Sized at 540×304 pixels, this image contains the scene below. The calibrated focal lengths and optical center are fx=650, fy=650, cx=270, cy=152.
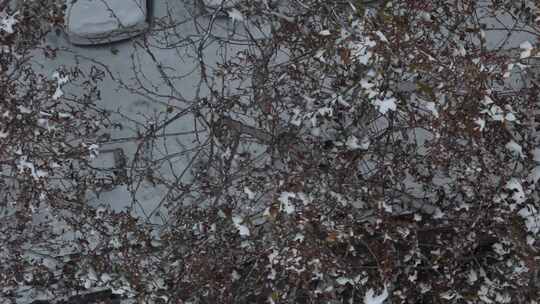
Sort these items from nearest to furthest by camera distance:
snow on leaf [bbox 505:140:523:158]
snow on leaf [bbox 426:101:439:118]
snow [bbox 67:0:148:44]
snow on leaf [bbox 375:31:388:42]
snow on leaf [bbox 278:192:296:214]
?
snow on leaf [bbox 375:31:388:42]
snow on leaf [bbox 426:101:439:118]
snow on leaf [bbox 278:192:296:214]
snow on leaf [bbox 505:140:523:158]
snow [bbox 67:0:148:44]

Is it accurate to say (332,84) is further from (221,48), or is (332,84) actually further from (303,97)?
(221,48)

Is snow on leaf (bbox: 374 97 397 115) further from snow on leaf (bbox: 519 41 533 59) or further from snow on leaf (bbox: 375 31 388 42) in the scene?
snow on leaf (bbox: 519 41 533 59)

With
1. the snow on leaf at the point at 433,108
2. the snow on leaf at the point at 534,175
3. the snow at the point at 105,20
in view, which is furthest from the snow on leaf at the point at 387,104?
the snow at the point at 105,20

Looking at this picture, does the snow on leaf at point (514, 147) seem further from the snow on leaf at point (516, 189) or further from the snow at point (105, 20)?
the snow at point (105, 20)

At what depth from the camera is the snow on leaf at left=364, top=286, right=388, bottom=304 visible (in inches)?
132

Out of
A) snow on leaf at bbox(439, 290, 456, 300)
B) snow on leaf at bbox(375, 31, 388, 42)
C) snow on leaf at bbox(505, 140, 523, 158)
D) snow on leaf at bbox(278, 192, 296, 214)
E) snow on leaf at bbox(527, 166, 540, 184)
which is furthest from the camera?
snow on leaf at bbox(439, 290, 456, 300)

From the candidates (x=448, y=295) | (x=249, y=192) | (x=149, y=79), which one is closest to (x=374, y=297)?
(x=448, y=295)

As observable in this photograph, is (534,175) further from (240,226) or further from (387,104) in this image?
(240,226)

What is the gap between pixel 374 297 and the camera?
11.4 ft

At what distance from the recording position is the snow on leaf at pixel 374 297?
3.36 metres

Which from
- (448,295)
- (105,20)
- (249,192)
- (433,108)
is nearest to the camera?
(433,108)

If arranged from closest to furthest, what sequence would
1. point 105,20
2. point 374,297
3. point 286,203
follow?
point 286,203 → point 374,297 → point 105,20

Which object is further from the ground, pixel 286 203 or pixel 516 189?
pixel 286 203

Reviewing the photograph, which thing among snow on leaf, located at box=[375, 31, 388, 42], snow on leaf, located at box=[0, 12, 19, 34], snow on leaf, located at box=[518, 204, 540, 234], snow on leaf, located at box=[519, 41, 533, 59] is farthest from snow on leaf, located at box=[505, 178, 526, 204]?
snow on leaf, located at box=[0, 12, 19, 34]
